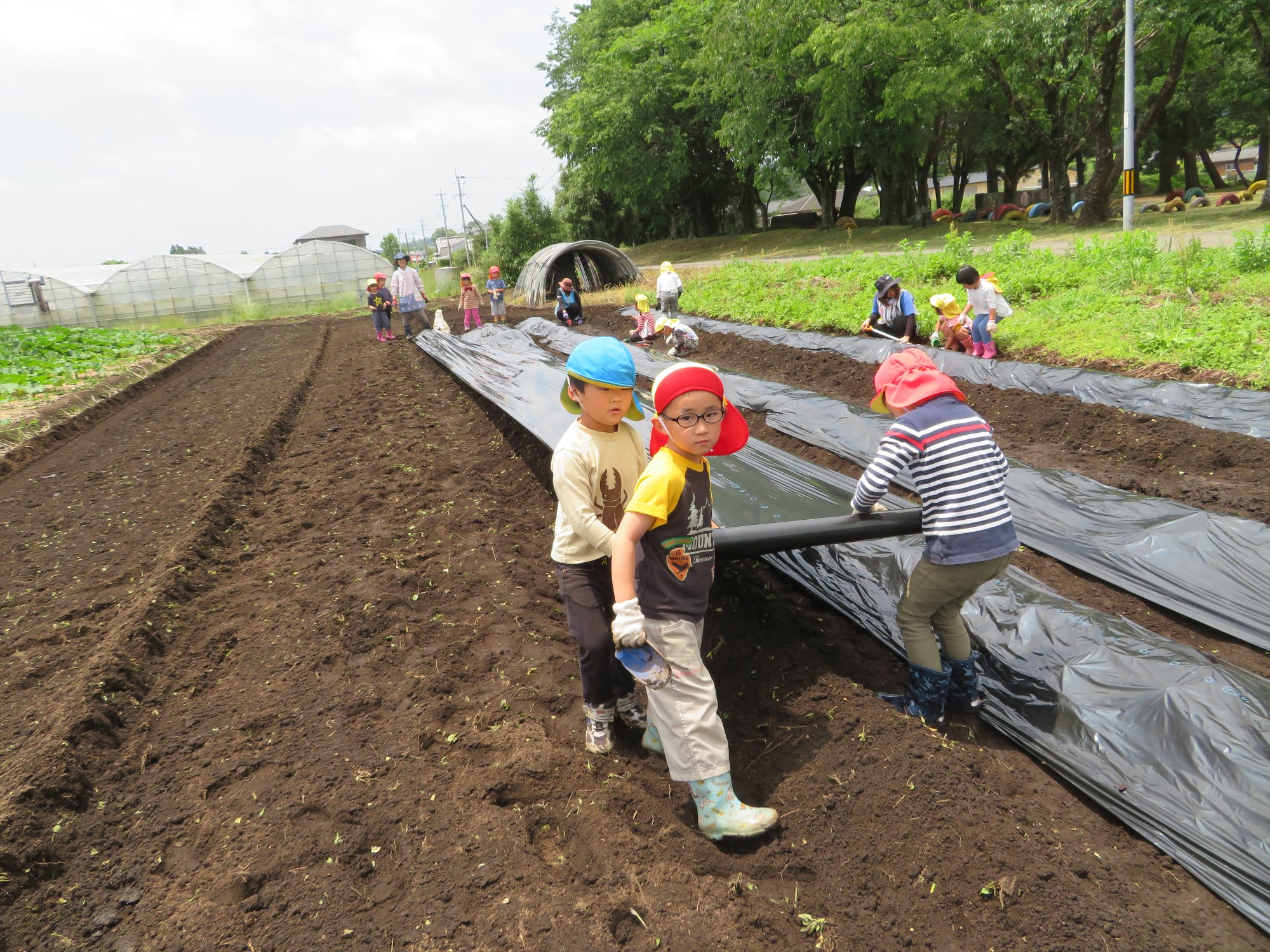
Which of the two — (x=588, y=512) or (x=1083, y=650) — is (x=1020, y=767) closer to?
(x=1083, y=650)

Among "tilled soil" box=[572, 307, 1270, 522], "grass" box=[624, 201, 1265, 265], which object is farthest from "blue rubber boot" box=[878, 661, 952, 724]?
"grass" box=[624, 201, 1265, 265]

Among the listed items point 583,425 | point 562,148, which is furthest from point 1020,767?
point 562,148

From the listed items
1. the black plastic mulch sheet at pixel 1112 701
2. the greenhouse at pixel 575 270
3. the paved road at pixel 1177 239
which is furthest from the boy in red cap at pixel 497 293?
the black plastic mulch sheet at pixel 1112 701

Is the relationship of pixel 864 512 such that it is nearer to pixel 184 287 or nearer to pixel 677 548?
pixel 677 548

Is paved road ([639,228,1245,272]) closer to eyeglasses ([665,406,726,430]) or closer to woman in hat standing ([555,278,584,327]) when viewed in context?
woman in hat standing ([555,278,584,327])

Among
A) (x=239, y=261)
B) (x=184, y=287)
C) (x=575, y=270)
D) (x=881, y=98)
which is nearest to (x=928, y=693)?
(x=575, y=270)

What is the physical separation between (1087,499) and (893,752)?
9.10 feet

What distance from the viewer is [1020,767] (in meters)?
2.71

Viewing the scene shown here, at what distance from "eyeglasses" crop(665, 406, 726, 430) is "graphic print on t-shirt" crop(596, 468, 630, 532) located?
1.46ft

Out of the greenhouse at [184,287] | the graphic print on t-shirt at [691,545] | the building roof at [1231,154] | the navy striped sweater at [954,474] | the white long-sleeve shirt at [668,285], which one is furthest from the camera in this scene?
the building roof at [1231,154]

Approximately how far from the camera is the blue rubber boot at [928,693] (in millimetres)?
2889

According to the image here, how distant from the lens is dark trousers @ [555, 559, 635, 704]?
2695mm

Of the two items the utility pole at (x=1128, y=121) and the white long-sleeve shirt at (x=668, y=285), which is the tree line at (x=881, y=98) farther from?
the white long-sleeve shirt at (x=668, y=285)

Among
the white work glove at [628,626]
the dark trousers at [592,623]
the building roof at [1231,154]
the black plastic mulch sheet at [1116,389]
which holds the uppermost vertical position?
the building roof at [1231,154]
